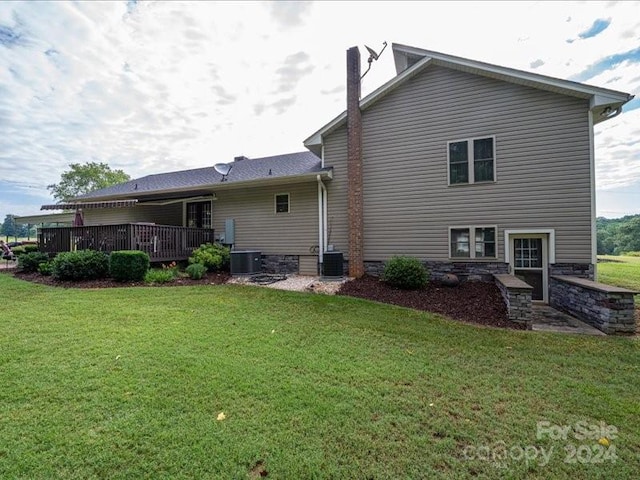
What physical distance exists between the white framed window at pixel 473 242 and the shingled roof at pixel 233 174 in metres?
4.92

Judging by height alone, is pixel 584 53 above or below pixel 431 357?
above

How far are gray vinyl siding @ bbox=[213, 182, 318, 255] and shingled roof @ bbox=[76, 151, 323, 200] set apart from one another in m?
0.63

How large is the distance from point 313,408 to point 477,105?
938cm

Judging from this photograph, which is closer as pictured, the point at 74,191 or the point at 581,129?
the point at 581,129

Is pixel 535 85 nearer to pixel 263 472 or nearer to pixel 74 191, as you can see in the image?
pixel 263 472

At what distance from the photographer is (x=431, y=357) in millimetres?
3885

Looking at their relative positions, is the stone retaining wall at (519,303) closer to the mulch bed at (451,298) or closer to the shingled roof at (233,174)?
the mulch bed at (451,298)

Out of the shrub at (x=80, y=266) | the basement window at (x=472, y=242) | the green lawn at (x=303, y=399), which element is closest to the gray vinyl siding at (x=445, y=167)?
the basement window at (x=472, y=242)

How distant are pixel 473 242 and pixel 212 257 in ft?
28.2

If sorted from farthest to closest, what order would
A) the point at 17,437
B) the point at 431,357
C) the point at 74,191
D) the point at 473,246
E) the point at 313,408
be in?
the point at 74,191 → the point at 473,246 → the point at 431,357 → the point at 313,408 → the point at 17,437

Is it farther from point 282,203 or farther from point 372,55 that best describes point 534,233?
point 282,203

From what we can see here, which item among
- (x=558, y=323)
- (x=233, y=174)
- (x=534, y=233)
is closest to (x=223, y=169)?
(x=233, y=174)

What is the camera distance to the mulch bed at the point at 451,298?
594 cm

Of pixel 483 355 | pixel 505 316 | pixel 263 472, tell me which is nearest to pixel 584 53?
pixel 505 316
